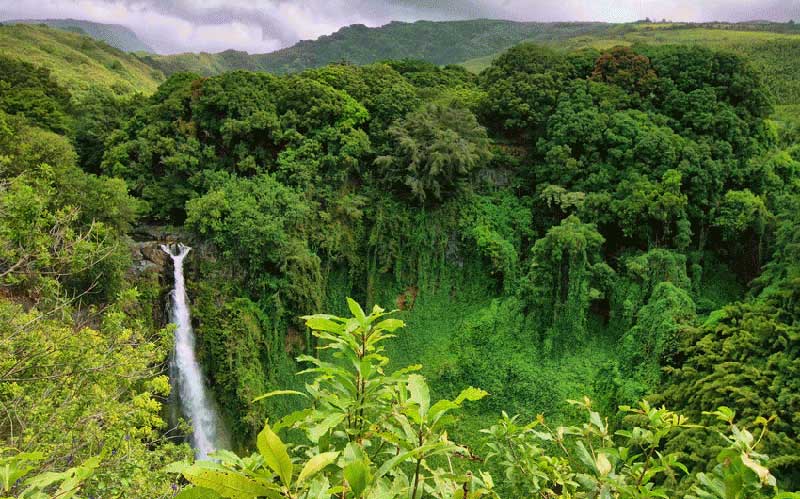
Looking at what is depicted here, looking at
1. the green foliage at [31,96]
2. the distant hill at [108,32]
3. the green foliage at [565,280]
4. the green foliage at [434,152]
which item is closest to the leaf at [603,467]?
the green foliage at [565,280]

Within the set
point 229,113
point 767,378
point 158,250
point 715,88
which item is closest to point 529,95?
point 715,88

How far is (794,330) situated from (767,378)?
3.06ft

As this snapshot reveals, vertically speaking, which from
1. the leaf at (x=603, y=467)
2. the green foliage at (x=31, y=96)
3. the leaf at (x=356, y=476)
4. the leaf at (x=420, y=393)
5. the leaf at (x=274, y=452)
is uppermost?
the green foliage at (x=31, y=96)

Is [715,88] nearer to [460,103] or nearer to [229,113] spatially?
[460,103]

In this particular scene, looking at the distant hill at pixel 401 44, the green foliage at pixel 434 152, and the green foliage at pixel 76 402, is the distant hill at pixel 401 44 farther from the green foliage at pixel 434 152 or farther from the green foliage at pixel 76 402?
the green foliage at pixel 76 402

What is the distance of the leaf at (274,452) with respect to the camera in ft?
Answer: 2.86

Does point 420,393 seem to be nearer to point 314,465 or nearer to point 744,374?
point 314,465

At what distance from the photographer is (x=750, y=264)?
11164mm

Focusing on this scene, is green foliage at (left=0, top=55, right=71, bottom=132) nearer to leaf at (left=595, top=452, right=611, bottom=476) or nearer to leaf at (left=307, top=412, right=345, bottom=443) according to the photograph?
leaf at (left=307, top=412, right=345, bottom=443)

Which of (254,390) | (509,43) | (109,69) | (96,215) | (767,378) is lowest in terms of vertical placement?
(254,390)

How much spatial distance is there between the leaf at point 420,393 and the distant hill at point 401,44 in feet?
193

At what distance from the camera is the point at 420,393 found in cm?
136

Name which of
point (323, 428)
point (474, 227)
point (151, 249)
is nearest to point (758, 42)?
point (474, 227)

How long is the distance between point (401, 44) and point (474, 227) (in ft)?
182
